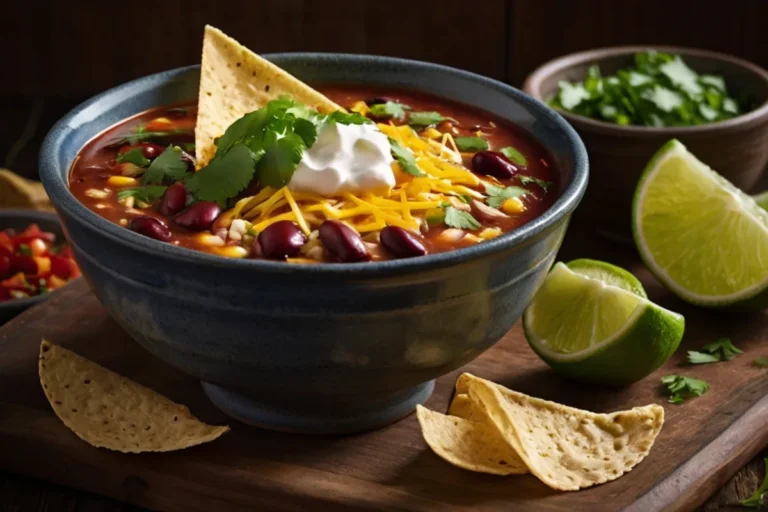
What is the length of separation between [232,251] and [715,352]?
139cm

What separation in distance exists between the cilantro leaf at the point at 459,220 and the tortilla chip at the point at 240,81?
0.61 metres

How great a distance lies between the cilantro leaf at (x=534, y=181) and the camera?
2966 millimetres

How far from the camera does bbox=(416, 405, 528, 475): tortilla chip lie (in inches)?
103

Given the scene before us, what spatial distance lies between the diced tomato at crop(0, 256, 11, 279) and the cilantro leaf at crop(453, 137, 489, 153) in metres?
1.57

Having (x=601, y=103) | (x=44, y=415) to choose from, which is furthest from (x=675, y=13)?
(x=44, y=415)

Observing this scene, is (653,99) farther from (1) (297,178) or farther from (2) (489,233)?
(1) (297,178)

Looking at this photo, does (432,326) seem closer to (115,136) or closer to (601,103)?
(115,136)

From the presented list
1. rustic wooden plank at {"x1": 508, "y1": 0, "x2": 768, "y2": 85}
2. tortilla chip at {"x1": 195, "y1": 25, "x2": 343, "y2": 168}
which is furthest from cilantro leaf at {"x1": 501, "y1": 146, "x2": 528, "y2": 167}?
rustic wooden plank at {"x1": 508, "y1": 0, "x2": 768, "y2": 85}

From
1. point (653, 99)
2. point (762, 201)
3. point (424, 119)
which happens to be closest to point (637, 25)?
point (653, 99)

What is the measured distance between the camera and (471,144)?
3.11 meters

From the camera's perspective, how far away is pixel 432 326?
257 centimetres

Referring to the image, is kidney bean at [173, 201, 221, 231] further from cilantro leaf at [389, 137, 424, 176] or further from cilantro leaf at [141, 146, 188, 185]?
cilantro leaf at [389, 137, 424, 176]

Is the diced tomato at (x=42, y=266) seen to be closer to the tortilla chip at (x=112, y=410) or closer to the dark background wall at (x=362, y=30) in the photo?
the tortilla chip at (x=112, y=410)

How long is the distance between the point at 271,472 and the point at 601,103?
2089mm
